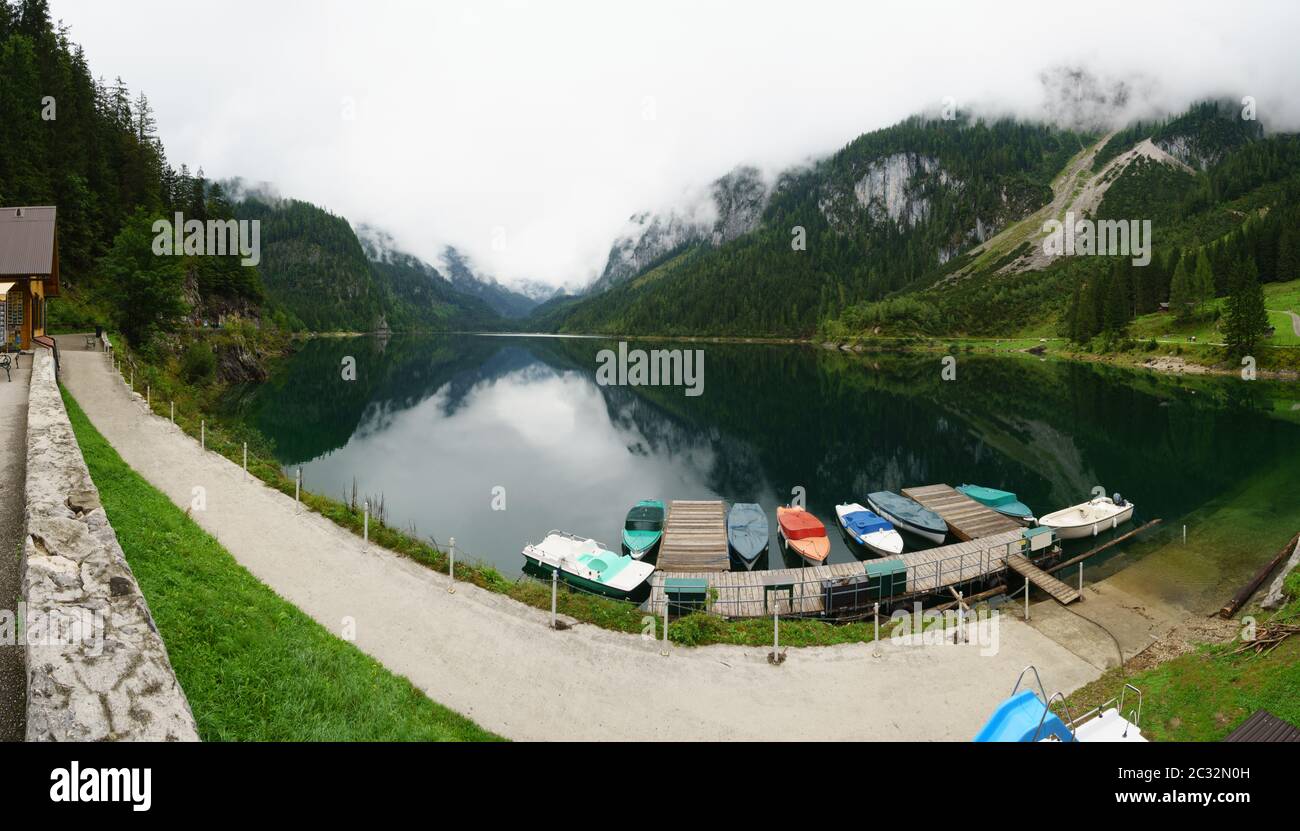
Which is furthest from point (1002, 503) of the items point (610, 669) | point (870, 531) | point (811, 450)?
point (610, 669)

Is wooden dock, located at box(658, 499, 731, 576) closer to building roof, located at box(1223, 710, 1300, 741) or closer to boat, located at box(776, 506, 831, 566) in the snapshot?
boat, located at box(776, 506, 831, 566)

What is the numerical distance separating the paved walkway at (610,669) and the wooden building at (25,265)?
33.5m

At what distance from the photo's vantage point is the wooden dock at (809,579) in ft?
66.9

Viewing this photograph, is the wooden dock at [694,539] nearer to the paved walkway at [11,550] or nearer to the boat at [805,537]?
the boat at [805,537]

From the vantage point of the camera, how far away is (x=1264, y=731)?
8.64m

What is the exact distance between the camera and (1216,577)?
23.7 metres

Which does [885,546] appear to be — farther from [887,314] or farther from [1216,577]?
[887,314]

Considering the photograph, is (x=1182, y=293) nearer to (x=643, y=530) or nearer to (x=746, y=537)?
(x=746, y=537)

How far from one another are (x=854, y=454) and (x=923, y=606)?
90.4 feet

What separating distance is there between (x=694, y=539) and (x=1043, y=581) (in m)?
14.2

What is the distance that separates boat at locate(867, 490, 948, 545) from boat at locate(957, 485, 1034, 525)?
378 cm

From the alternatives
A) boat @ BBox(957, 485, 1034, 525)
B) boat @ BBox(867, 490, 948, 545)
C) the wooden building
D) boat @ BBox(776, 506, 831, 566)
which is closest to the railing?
boat @ BBox(776, 506, 831, 566)

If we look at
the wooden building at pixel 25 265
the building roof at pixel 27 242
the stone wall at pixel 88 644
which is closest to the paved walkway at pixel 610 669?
the stone wall at pixel 88 644

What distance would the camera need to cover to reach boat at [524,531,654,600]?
2280 cm
